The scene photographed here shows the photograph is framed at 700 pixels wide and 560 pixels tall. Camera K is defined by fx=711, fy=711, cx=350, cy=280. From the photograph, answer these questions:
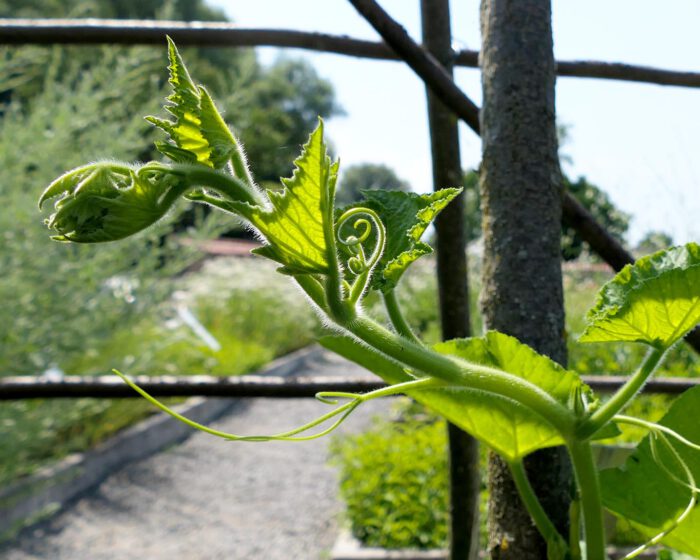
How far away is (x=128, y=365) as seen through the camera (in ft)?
13.3

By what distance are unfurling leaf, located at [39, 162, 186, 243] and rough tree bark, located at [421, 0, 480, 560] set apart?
64 centimetres

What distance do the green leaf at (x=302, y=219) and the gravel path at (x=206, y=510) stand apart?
3113mm

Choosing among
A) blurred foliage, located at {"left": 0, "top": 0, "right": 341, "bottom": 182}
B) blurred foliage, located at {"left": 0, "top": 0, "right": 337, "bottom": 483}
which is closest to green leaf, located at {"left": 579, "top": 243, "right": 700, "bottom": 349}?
blurred foliage, located at {"left": 0, "top": 0, "right": 337, "bottom": 483}

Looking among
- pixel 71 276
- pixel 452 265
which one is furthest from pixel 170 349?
pixel 452 265

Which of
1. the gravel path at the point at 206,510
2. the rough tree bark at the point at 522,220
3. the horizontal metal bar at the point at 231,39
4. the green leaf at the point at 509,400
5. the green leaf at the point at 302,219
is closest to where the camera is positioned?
the green leaf at the point at 302,219

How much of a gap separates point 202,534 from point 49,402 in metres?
1.06

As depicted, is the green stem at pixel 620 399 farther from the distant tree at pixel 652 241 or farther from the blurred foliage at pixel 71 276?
the distant tree at pixel 652 241

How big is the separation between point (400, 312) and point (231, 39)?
0.87m

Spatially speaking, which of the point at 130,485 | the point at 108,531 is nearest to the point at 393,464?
the point at 108,531

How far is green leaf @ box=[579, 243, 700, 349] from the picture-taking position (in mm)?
378

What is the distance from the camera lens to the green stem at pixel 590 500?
41 centimetres

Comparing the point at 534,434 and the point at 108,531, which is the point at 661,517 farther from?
the point at 108,531

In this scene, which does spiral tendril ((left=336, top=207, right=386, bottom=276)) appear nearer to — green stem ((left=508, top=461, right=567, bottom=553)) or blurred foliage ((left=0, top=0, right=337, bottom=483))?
green stem ((left=508, top=461, right=567, bottom=553))

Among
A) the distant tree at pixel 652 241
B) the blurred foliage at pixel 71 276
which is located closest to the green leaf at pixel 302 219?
the blurred foliage at pixel 71 276
